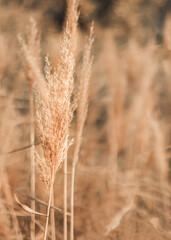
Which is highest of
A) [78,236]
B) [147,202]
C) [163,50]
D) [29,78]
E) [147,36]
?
[147,36]

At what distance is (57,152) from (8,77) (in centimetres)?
132

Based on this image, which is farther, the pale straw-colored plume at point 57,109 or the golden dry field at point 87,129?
the golden dry field at point 87,129

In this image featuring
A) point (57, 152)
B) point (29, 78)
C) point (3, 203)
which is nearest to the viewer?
point (57, 152)

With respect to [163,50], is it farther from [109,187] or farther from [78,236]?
[78,236]

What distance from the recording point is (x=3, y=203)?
100cm

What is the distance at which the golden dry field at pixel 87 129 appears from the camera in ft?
2.23

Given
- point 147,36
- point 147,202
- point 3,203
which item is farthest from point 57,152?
point 147,36

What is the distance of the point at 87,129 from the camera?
1398 millimetres

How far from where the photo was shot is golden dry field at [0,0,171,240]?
68cm

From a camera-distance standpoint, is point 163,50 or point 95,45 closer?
point 163,50

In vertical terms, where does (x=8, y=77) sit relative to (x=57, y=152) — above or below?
above

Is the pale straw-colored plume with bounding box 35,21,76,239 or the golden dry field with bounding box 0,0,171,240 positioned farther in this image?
the golden dry field with bounding box 0,0,171,240

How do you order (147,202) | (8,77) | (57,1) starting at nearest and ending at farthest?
(147,202), (8,77), (57,1)

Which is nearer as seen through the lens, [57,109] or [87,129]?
[57,109]
